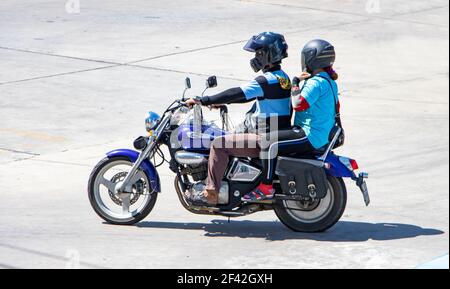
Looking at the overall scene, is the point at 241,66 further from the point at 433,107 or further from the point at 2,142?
the point at 2,142

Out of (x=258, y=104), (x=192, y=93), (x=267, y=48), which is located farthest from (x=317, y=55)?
(x=192, y=93)

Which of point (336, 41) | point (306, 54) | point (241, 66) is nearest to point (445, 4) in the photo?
point (336, 41)

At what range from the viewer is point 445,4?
74.1ft

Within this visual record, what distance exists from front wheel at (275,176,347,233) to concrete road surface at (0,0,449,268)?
0.12 m

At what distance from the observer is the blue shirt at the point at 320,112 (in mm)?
8969

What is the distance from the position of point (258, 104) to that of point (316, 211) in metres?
1.08

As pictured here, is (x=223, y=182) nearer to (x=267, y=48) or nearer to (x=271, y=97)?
(x=271, y=97)

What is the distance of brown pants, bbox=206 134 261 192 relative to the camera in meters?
9.04

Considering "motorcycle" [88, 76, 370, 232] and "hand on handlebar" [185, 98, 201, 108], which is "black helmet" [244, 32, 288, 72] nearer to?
"motorcycle" [88, 76, 370, 232]

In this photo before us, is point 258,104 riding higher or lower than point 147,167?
higher

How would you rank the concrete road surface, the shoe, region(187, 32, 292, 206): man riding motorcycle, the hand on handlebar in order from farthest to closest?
the shoe → the hand on handlebar → region(187, 32, 292, 206): man riding motorcycle → the concrete road surface

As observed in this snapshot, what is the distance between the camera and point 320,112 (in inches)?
355

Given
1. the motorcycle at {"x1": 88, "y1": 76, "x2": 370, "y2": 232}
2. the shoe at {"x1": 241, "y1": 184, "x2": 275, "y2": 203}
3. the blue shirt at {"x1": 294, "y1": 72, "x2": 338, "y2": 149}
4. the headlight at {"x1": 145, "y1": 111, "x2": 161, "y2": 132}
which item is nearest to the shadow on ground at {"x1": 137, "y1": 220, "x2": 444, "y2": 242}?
the motorcycle at {"x1": 88, "y1": 76, "x2": 370, "y2": 232}

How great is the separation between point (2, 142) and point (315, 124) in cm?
511
